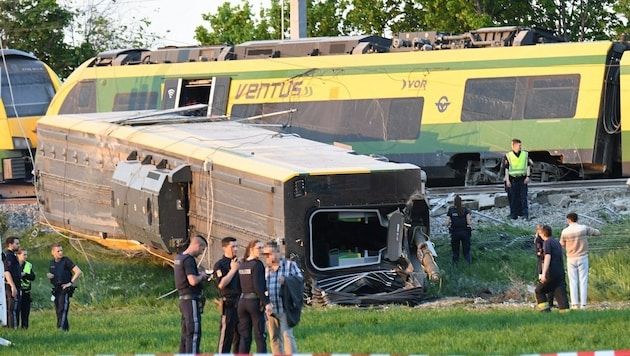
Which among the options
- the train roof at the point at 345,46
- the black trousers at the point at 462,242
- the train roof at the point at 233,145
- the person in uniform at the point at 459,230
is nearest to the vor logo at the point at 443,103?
the train roof at the point at 345,46

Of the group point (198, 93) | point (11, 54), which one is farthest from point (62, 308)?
point (11, 54)

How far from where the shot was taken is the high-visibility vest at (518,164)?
24719mm

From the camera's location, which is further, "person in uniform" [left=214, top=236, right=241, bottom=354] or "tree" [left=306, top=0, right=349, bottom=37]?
"tree" [left=306, top=0, right=349, bottom=37]

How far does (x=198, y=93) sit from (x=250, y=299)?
17.2 metres

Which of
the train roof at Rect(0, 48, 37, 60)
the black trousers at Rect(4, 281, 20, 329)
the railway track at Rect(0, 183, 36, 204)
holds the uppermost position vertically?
the train roof at Rect(0, 48, 37, 60)

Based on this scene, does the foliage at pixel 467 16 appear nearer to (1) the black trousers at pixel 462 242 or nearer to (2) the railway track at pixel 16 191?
(2) the railway track at pixel 16 191

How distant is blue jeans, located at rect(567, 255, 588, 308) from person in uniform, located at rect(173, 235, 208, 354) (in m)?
6.02

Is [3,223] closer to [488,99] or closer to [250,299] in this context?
[488,99]

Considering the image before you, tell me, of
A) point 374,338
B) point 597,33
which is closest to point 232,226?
point 374,338

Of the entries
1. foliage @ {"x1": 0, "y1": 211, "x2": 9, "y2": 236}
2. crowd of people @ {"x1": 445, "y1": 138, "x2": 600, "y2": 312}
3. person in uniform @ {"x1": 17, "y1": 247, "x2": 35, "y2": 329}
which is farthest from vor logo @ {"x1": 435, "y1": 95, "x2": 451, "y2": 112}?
person in uniform @ {"x1": 17, "y1": 247, "x2": 35, "y2": 329}

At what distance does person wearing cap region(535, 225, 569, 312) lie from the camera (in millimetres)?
17500

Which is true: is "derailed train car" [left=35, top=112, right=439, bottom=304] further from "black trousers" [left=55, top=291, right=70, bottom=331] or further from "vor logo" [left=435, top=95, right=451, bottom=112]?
"vor logo" [left=435, top=95, right=451, bottom=112]

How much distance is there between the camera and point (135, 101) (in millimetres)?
31281

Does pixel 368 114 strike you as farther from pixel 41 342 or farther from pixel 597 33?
pixel 597 33
